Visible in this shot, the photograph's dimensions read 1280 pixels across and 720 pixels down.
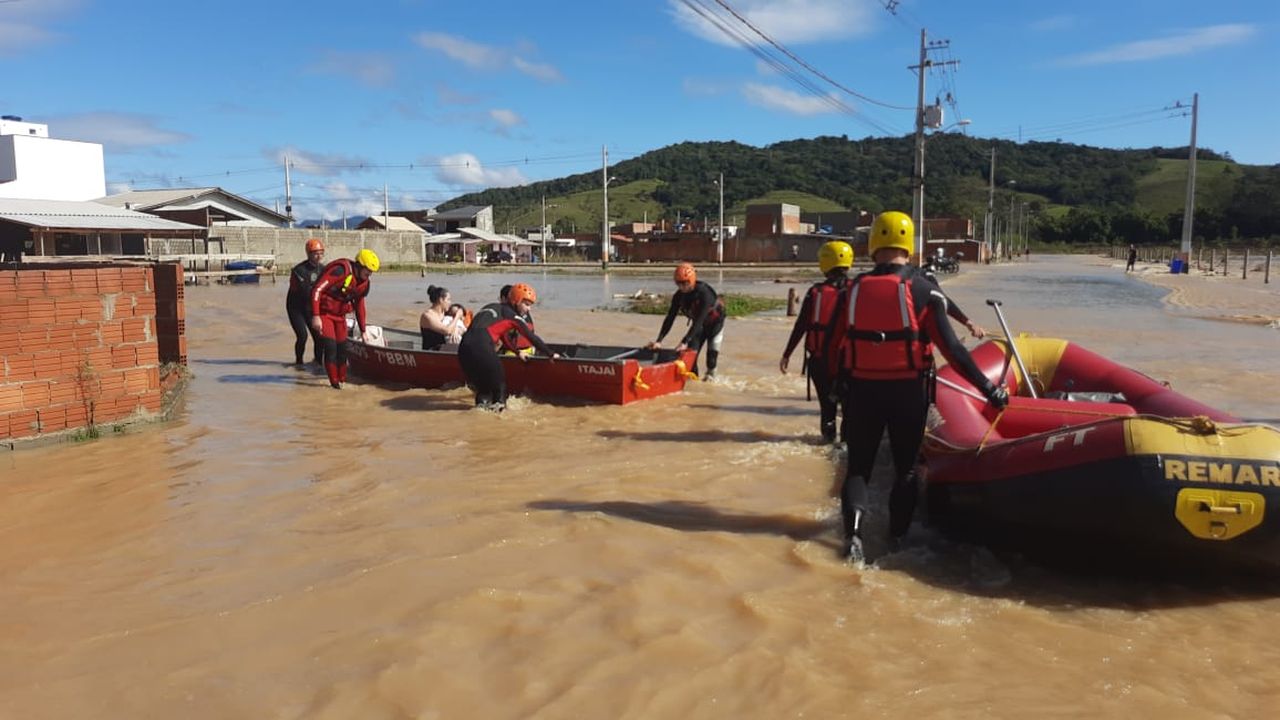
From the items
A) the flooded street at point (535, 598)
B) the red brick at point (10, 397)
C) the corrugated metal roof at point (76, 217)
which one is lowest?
the flooded street at point (535, 598)

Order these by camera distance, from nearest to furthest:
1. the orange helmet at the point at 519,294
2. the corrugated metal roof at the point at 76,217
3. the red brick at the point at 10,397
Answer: the red brick at the point at 10,397 → the orange helmet at the point at 519,294 → the corrugated metal roof at the point at 76,217

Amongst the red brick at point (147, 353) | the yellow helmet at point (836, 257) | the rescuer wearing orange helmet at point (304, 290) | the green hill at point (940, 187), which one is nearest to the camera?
the yellow helmet at point (836, 257)

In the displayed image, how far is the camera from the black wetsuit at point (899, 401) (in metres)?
4.33

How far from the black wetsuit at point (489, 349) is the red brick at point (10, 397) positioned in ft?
11.5

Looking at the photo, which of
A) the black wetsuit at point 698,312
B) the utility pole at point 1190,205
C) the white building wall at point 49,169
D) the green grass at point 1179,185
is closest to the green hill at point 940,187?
the green grass at point 1179,185

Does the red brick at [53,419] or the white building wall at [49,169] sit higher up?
the white building wall at [49,169]

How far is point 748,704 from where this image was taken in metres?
3.20

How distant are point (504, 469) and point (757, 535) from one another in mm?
2261

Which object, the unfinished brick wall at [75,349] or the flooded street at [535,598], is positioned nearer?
the flooded street at [535,598]

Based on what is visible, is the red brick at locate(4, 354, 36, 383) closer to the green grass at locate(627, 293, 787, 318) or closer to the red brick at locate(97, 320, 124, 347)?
the red brick at locate(97, 320, 124, 347)

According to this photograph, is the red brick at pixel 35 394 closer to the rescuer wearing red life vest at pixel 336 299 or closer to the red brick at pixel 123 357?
the red brick at pixel 123 357

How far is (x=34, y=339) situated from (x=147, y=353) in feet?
3.32

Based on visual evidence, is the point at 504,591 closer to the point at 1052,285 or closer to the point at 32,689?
the point at 32,689

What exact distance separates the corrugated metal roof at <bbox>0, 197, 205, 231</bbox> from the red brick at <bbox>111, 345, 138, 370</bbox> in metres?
26.1
